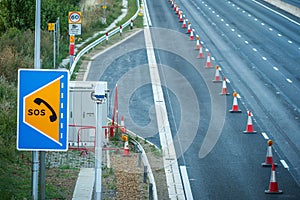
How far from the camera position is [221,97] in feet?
99.0

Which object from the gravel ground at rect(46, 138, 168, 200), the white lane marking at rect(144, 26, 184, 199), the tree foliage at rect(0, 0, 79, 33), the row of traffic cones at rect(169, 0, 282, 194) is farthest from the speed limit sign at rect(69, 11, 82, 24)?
the gravel ground at rect(46, 138, 168, 200)

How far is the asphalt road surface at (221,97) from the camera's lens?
2116cm

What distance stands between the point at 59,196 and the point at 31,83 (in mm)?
6218

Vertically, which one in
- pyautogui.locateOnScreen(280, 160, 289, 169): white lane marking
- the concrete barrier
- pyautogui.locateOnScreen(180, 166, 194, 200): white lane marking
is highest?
the concrete barrier

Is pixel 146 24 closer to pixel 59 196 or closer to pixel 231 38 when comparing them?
pixel 231 38

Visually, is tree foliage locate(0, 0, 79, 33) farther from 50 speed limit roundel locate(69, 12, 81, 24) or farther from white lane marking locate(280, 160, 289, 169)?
white lane marking locate(280, 160, 289, 169)

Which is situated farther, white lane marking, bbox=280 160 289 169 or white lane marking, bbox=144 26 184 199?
white lane marking, bbox=280 160 289 169

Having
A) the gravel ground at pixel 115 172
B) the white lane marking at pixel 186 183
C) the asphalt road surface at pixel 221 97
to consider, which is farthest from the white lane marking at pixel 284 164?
the gravel ground at pixel 115 172

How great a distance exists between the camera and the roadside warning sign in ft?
36.3

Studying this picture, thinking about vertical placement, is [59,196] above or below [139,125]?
below

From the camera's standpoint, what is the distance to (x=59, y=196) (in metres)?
16.8

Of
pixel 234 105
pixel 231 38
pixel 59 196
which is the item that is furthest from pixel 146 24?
pixel 59 196

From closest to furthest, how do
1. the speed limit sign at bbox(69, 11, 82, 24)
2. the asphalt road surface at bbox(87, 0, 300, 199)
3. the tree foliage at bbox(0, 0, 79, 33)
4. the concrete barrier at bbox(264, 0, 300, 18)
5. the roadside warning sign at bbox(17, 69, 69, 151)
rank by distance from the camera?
the roadside warning sign at bbox(17, 69, 69, 151) < the asphalt road surface at bbox(87, 0, 300, 199) < the speed limit sign at bbox(69, 11, 82, 24) < the tree foliage at bbox(0, 0, 79, 33) < the concrete barrier at bbox(264, 0, 300, 18)

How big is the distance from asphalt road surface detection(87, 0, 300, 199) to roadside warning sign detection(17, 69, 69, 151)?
8672 mm
